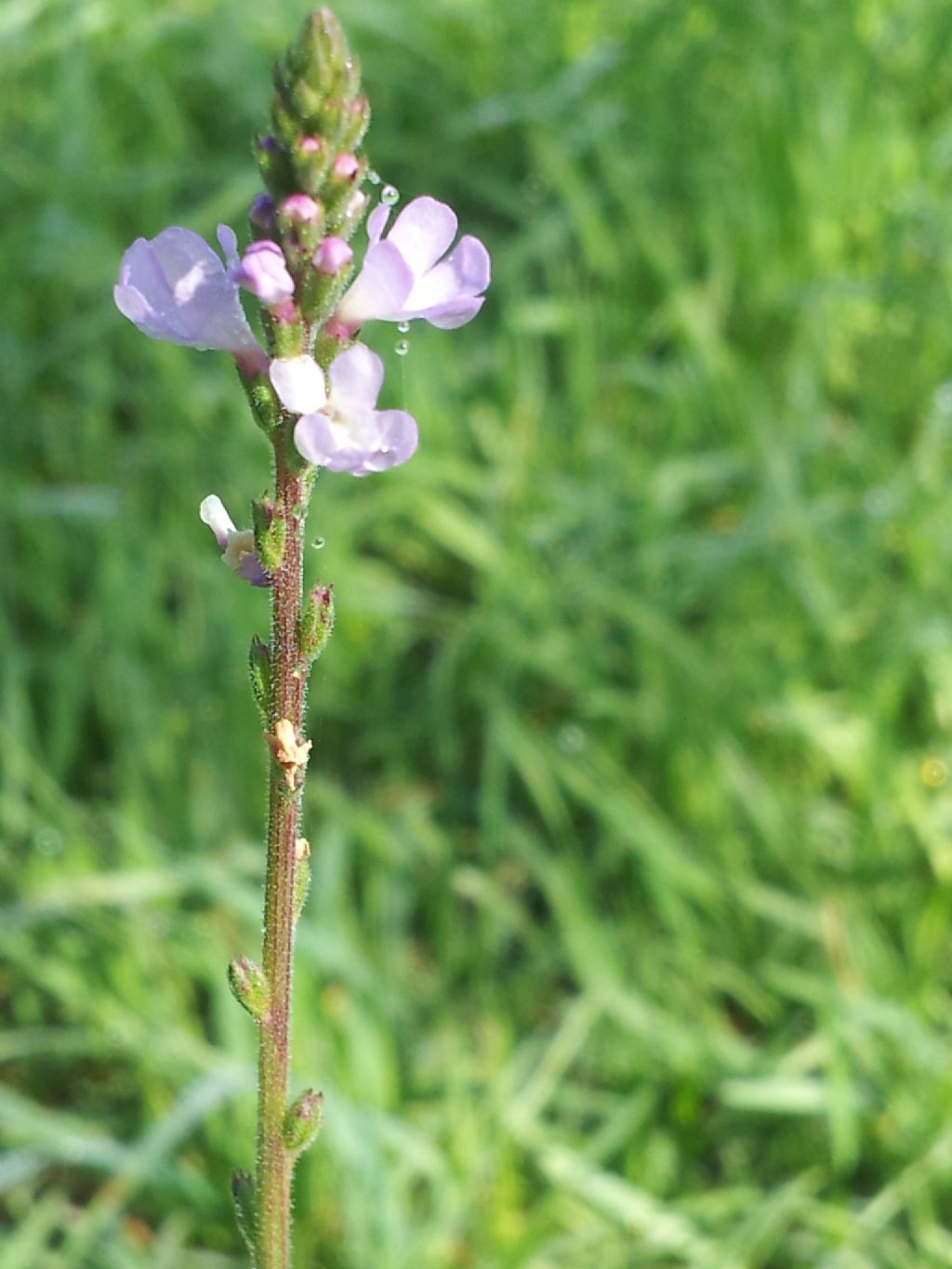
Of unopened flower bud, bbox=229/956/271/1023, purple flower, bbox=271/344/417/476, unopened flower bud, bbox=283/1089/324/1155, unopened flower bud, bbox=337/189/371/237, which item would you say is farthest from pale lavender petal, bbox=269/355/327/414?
unopened flower bud, bbox=283/1089/324/1155

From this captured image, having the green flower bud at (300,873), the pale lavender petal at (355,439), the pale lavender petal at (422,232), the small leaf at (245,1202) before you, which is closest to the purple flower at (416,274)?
the pale lavender petal at (422,232)

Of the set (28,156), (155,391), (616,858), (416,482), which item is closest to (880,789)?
(616,858)

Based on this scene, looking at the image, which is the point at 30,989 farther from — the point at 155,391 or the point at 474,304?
the point at 474,304

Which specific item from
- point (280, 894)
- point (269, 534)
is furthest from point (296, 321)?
point (280, 894)

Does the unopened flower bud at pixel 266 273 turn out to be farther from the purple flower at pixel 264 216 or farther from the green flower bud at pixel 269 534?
the green flower bud at pixel 269 534

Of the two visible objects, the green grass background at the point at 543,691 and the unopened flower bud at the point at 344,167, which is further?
the green grass background at the point at 543,691

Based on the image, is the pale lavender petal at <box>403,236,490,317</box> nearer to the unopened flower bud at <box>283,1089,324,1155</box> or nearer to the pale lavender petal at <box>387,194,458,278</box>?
the pale lavender petal at <box>387,194,458,278</box>
